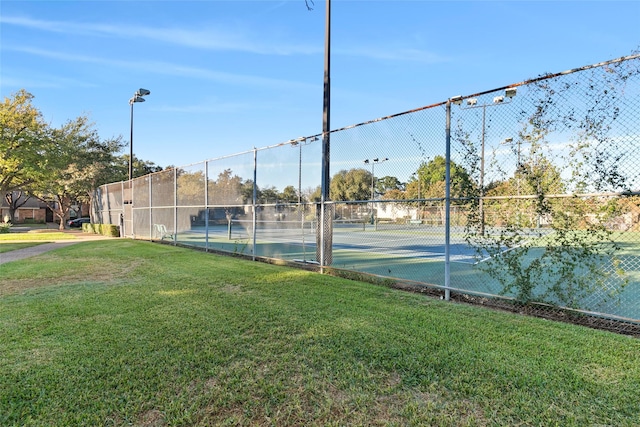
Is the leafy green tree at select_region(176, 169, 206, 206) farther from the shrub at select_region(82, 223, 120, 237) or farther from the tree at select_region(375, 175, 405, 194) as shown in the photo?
the shrub at select_region(82, 223, 120, 237)

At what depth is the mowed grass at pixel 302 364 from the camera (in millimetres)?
2051

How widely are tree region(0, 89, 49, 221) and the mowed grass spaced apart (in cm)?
1927

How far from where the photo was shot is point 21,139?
62.6 ft

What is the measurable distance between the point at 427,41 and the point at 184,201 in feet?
29.0

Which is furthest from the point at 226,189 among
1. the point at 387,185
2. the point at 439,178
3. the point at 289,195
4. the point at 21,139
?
the point at 21,139

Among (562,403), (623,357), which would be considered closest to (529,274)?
(623,357)

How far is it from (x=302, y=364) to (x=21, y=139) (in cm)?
2396

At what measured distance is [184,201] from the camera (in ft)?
37.8

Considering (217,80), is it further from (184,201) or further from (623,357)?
(623,357)

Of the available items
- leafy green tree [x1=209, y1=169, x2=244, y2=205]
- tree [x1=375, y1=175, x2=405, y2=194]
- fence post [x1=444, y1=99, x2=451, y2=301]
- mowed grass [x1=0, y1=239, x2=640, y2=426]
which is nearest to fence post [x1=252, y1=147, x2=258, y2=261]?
leafy green tree [x1=209, y1=169, x2=244, y2=205]

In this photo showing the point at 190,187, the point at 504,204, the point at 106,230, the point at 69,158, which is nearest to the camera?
the point at 504,204

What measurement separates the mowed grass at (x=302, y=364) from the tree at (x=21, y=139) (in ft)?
63.2

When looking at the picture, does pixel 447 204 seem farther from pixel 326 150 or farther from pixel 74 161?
pixel 74 161

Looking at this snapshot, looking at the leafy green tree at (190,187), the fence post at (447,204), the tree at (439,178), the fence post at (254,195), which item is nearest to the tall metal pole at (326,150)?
the tree at (439,178)
